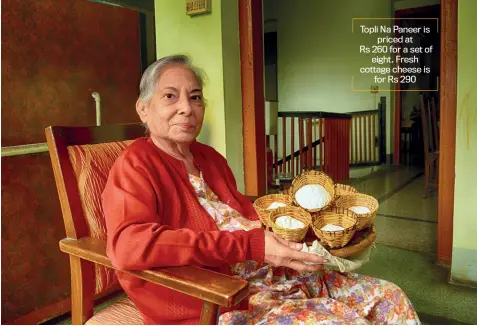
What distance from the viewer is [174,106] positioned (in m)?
1.15

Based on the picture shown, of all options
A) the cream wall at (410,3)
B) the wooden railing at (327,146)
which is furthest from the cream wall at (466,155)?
the cream wall at (410,3)

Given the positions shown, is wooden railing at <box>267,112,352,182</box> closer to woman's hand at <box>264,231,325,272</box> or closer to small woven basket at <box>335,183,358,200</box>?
small woven basket at <box>335,183,358,200</box>

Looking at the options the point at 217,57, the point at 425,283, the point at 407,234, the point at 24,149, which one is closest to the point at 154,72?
the point at 24,149

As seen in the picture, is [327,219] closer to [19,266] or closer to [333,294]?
[333,294]

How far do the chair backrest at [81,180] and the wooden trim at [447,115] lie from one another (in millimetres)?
1808

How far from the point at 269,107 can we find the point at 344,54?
6.61 ft

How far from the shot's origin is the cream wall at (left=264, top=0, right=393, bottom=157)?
621 centimetres

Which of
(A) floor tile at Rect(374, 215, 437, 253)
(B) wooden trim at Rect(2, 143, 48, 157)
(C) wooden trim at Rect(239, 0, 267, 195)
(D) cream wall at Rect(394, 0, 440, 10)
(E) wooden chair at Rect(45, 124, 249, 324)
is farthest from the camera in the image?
(D) cream wall at Rect(394, 0, 440, 10)

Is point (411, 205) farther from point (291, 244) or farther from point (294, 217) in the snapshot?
point (291, 244)

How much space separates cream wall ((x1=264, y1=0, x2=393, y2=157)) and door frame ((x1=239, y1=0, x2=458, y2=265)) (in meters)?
4.08

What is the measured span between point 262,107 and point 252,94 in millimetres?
133

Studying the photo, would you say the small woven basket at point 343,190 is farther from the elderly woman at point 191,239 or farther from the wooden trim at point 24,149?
the wooden trim at point 24,149

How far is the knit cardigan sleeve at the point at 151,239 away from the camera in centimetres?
90

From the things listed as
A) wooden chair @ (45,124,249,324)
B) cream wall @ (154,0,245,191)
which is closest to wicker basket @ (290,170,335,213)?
wooden chair @ (45,124,249,324)
